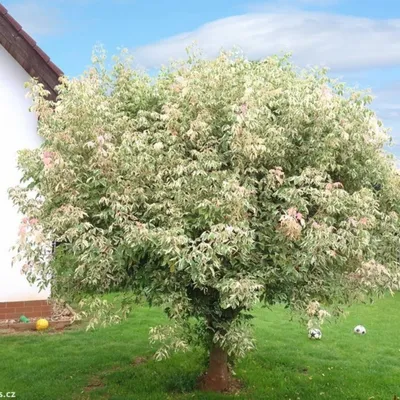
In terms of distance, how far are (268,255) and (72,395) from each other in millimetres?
5140

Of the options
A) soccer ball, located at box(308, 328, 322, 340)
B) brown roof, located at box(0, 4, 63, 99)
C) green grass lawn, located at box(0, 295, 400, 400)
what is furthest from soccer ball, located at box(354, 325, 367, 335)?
brown roof, located at box(0, 4, 63, 99)

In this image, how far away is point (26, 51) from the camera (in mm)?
14570

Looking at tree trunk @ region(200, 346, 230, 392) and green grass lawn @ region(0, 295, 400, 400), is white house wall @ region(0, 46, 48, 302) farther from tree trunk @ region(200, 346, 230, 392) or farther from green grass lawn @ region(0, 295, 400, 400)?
tree trunk @ region(200, 346, 230, 392)

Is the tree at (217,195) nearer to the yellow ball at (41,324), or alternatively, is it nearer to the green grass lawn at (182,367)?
the green grass lawn at (182,367)

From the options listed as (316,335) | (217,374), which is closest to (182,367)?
(217,374)

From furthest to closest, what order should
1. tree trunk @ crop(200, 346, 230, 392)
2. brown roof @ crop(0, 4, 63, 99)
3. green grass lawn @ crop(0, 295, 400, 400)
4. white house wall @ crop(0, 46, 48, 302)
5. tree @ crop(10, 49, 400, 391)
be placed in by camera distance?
white house wall @ crop(0, 46, 48, 302), brown roof @ crop(0, 4, 63, 99), green grass lawn @ crop(0, 295, 400, 400), tree trunk @ crop(200, 346, 230, 392), tree @ crop(10, 49, 400, 391)

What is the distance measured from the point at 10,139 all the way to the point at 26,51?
2285 millimetres

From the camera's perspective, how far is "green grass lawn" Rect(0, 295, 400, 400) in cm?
1114

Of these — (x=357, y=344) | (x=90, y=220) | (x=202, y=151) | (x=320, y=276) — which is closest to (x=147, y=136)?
(x=202, y=151)

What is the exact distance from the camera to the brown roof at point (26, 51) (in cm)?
1441

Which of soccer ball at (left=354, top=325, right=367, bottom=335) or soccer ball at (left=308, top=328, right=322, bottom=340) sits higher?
soccer ball at (left=354, top=325, right=367, bottom=335)

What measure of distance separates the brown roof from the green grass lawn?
638 centimetres

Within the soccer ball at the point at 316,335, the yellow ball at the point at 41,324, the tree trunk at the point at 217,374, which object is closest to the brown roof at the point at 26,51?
the yellow ball at the point at 41,324

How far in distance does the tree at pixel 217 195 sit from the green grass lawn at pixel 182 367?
8.64 feet
